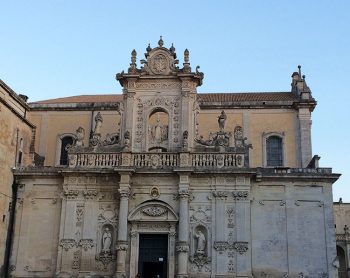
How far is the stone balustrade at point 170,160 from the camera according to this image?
26928mm

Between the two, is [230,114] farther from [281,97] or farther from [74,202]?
[74,202]

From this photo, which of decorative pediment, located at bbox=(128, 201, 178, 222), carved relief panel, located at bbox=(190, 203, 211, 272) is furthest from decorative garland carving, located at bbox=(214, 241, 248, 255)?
decorative pediment, located at bbox=(128, 201, 178, 222)

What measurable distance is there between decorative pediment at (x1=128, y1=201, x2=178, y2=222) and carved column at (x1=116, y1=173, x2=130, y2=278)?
1.30 ft

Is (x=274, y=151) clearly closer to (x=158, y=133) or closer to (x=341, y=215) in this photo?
(x=158, y=133)

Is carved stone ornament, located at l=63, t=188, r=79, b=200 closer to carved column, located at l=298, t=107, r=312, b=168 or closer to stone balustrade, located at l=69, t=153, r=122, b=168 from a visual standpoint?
stone balustrade, located at l=69, t=153, r=122, b=168

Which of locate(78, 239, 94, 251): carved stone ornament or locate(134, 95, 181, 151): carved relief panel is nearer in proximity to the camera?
locate(78, 239, 94, 251): carved stone ornament

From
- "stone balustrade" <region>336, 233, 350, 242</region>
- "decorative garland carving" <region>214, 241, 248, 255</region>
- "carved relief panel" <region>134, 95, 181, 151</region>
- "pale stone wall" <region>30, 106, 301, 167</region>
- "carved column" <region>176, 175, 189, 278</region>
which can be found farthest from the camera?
"stone balustrade" <region>336, 233, 350, 242</region>

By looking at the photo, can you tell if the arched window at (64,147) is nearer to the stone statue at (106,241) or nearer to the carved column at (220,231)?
the stone statue at (106,241)

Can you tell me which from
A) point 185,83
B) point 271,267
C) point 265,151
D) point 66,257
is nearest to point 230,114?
point 265,151

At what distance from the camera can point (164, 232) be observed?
2648 centimetres

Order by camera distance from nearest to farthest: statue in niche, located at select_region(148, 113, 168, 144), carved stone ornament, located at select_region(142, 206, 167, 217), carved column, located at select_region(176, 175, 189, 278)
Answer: carved column, located at select_region(176, 175, 189, 278)
carved stone ornament, located at select_region(142, 206, 167, 217)
statue in niche, located at select_region(148, 113, 168, 144)

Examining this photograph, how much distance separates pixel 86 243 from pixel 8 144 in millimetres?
6559

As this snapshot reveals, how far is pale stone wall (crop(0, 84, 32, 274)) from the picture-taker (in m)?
27.2

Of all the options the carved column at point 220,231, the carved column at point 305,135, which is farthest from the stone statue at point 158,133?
the carved column at point 305,135
